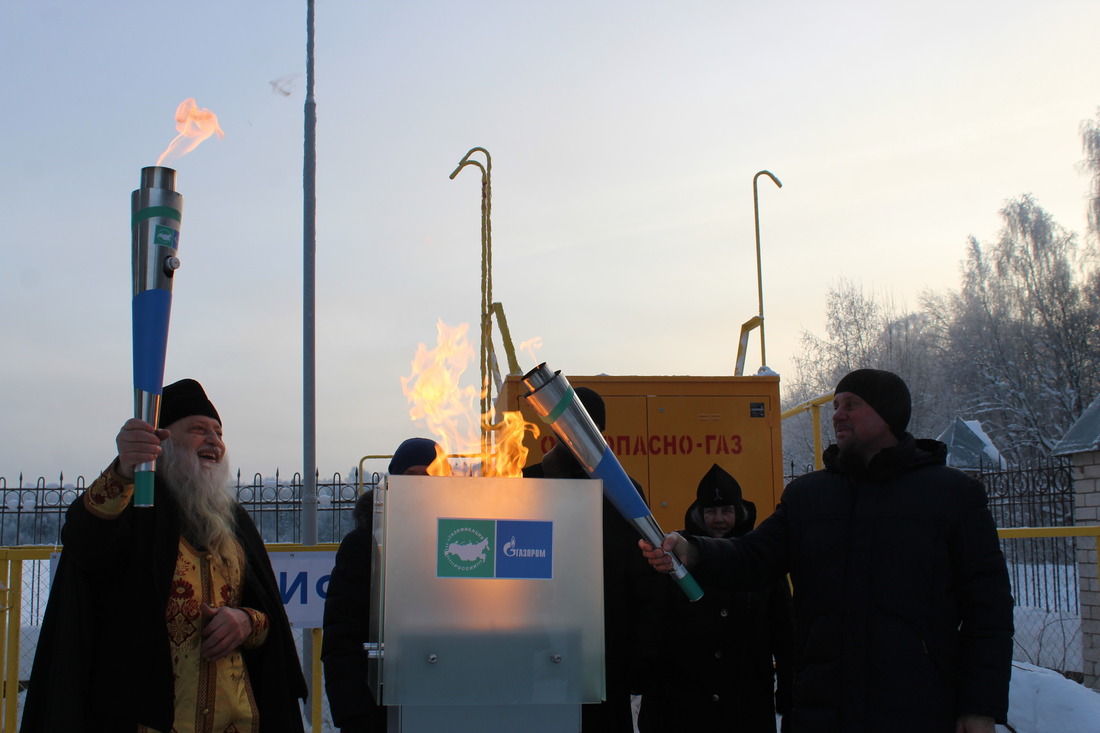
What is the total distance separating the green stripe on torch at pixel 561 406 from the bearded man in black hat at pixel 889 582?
69 cm

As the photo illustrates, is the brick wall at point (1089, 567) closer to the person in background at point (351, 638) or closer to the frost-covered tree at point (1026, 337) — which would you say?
the person in background at point (351, 638)

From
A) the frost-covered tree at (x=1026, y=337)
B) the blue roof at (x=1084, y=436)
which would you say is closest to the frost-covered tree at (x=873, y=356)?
the frost-covered tree at (x=1026, y=337)

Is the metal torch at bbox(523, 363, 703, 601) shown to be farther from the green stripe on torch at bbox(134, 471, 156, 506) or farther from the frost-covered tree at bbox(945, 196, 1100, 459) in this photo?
the frost-covered tree at bbox(945, 196, 1100, 459)

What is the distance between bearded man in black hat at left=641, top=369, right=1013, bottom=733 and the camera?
10.1ft

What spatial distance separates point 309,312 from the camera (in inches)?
383

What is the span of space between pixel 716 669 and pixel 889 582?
4.25 ft

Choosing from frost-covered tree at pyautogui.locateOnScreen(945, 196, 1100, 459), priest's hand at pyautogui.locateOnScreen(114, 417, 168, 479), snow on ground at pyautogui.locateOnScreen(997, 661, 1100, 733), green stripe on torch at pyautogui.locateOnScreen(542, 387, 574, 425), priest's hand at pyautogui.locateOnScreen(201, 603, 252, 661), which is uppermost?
frost-covered tree at pyautogui.locateOnScreen(945, 196, 1100, 459)

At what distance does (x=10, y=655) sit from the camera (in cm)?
583

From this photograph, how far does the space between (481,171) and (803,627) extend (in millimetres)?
4583

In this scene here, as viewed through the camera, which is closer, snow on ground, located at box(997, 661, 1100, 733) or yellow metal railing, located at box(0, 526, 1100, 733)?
yellow metal railing, located at box(0, 526, 1100, 733)

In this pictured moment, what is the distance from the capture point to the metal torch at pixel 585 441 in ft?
8.71

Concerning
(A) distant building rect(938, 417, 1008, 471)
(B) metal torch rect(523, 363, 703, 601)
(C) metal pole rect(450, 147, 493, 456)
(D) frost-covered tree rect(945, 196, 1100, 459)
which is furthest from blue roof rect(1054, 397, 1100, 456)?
(D) frost-covered tree rect(945, 196, 1100, 459)

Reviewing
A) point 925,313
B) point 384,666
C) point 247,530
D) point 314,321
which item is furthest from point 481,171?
point 925,313

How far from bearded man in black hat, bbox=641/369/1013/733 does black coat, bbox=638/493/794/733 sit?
855 millimetres
